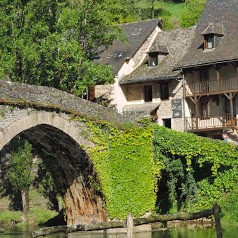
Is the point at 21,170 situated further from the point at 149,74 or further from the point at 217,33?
the point at 217,33

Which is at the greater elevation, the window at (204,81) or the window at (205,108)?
the window at (204,81)

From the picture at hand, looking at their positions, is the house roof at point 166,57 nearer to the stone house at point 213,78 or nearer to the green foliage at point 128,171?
the stone house at point 213,78

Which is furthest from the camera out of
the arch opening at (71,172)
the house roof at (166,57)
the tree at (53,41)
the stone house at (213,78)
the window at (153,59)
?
the window at (153,59)

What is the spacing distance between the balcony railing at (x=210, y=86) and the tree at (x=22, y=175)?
9.24 metres

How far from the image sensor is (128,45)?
4759cm

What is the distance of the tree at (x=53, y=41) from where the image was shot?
38375mm

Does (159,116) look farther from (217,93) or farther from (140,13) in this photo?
(140,13)

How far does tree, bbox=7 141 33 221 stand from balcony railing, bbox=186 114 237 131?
8.75m

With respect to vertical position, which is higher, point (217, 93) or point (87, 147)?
point (217, 93)

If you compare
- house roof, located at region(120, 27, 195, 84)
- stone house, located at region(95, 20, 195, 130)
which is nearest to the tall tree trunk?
stone house, located at region(95, 20, 195, 130)

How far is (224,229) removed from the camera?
101ft

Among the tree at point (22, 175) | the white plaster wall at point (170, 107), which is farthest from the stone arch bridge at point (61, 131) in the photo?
the white plaster wall at point (170, 107)

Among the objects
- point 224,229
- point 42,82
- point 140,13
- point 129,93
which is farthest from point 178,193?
point 140,13

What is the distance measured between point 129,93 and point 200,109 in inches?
168
